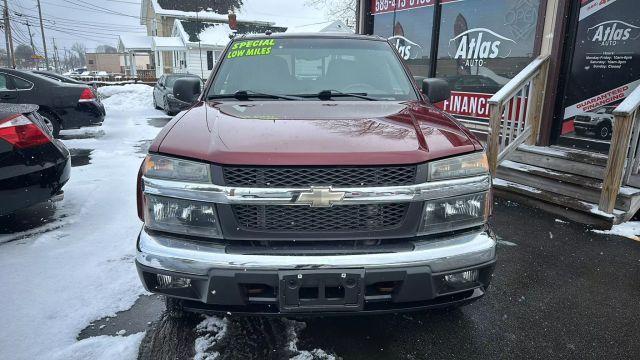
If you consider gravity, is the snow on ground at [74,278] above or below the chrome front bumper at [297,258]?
below

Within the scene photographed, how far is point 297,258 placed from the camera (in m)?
1.94

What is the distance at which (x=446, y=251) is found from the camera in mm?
2039

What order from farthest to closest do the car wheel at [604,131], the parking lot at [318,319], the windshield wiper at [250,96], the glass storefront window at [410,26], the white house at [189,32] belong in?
the white house at [189,32] < the glass storefront window at [410,26] < the car wheel at [604,131] < the windshield wiper at [250,96] < the parking lot at [318,319]

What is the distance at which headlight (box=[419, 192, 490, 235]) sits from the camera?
6.92 feet

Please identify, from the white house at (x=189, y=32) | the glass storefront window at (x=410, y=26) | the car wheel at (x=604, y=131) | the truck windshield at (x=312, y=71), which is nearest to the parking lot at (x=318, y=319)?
the truck windshield at (x=312, y=71)

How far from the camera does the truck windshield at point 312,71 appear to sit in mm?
3115

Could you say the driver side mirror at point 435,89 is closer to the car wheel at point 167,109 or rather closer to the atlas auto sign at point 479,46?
the atlas auto sign at point 479,46

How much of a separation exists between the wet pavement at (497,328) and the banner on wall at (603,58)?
9.43 ft

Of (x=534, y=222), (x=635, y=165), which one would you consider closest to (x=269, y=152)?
(x=534, y=222)

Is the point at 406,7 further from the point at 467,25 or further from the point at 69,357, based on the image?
the point at 69,357

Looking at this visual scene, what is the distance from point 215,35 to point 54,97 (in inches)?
1017

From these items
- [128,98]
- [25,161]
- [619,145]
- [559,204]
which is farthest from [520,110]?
[128,98]

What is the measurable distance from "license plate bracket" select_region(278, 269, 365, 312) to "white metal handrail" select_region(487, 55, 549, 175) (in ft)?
14.0

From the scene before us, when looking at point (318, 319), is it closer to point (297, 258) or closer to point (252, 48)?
point (297, 258)
